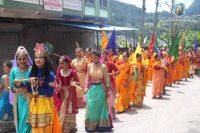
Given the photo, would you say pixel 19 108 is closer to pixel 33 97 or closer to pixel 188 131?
pixel 33 97

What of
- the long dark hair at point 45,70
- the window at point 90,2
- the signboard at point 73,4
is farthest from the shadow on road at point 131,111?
the window at point 90,2

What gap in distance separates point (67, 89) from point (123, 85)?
10.8 ft

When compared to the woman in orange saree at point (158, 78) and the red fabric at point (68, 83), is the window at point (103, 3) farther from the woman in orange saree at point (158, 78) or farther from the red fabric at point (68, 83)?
the red fabric at point (68, 83)

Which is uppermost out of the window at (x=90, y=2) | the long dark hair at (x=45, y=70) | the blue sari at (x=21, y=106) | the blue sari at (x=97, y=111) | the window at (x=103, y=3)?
the window at (x=103, y=3)

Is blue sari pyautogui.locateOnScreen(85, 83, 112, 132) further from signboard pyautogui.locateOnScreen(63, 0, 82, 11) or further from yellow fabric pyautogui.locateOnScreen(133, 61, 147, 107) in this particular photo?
signboard pyautogui.locateOnScreen(63, 0, 82, 11)

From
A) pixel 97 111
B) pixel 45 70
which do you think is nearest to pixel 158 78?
pixel 97 111

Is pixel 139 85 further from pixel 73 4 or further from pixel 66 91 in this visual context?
pixel 73 4

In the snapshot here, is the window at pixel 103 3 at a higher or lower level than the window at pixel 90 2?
higher

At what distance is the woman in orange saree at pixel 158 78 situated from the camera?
13.6 m

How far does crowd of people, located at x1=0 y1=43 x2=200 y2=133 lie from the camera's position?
18.7 ft

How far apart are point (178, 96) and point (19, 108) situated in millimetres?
8721

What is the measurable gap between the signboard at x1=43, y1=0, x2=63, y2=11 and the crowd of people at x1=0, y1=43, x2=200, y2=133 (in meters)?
5.92

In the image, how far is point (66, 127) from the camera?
8.02m

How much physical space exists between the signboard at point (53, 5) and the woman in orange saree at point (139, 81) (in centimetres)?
697
